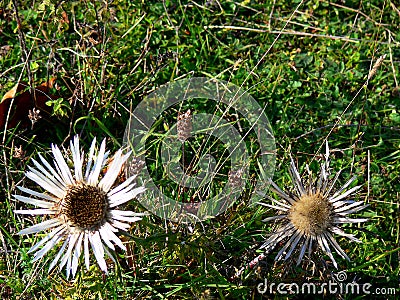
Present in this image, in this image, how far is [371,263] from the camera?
5.65 feet

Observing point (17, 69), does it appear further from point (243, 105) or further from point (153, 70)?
point (243, 105)

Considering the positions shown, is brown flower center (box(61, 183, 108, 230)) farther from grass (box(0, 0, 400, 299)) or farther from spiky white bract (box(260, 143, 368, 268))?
spiky white bract (box(260, 143, 368, 268))

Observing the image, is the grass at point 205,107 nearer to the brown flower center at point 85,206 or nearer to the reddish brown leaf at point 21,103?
the reddish brown leaf at point 21,103

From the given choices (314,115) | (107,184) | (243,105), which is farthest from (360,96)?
(107,184)

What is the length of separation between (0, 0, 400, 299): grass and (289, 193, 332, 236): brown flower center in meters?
0.16

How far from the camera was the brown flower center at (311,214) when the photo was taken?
4.81 feet

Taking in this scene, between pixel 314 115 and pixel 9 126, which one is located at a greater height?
pixel 314 115

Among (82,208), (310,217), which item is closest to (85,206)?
(82,208)

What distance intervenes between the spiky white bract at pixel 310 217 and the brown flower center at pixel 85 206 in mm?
422

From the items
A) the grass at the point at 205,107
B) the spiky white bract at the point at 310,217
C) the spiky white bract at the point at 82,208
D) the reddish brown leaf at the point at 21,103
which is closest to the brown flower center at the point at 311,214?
the spiky white bract at the point at 310,217

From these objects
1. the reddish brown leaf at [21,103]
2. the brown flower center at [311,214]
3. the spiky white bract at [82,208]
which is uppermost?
the reddish brown leaf at [21,103]

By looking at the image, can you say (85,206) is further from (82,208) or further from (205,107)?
(205,107)

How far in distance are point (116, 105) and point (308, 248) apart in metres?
0.81

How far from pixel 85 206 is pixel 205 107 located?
72 cm
